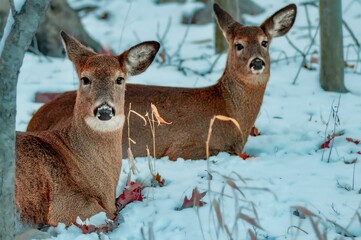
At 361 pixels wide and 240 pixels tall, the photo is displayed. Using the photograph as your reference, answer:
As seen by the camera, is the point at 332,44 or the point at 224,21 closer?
the point at 224,21

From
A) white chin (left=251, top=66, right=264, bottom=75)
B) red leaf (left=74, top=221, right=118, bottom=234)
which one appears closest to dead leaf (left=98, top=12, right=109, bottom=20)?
white chin (left=251, top=66, right=264, bottom=75)

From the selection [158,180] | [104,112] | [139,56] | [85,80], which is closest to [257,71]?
[139,56]

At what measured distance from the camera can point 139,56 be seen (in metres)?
6.04

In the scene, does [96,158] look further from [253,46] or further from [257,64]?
[253,46]

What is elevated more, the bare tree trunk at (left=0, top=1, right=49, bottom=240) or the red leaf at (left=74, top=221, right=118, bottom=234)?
the bare tree trunk at (left=0, top=1, right=49, bottom=240)

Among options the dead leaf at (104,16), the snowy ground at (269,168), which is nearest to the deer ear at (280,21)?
the snowy ground at (269,168)

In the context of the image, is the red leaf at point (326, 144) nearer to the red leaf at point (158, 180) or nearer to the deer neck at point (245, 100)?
the deer neck at point (245, 100)

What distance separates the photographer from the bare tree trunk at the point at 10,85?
4.22 metres

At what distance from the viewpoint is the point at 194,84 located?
9297 mm

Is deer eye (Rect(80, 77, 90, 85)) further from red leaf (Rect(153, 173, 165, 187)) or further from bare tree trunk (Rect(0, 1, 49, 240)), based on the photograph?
bare tree trunk (Rect(0, 1, 49, 240))

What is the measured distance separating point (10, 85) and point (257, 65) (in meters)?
3.53

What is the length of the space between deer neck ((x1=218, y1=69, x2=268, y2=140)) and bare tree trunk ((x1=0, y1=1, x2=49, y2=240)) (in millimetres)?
3565

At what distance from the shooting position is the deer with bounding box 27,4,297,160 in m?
7.44

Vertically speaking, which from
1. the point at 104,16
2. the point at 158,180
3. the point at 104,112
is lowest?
the point at 158,180
